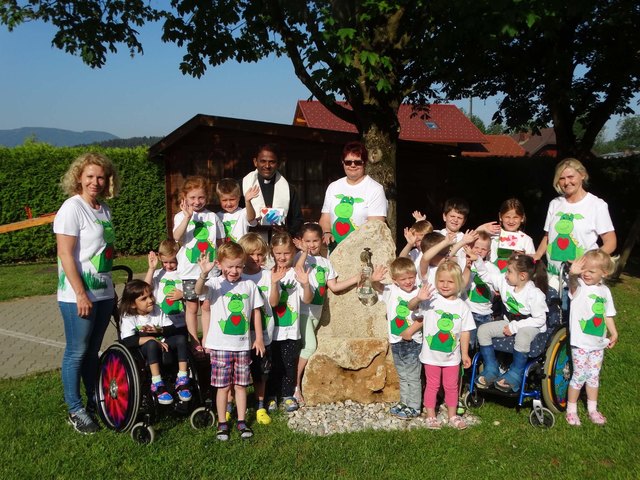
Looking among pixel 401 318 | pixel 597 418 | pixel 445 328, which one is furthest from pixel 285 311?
pixel 597 418

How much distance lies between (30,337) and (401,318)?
5146mm

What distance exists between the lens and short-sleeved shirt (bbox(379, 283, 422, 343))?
472cm

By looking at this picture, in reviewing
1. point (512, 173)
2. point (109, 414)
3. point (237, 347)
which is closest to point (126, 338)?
point (109, 414)

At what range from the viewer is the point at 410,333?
466 centimetres

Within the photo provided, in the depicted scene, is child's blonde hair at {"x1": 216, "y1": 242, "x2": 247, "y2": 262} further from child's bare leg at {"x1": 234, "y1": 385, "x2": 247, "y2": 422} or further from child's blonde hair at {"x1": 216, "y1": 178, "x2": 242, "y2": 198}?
child's bare leg at {"x1": 234, "y1": 385, "x2": 247, "y2": 422}

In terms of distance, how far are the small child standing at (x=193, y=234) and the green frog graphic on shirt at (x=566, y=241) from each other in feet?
9.26

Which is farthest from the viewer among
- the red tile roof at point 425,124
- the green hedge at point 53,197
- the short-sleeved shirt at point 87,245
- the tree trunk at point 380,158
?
the red tile roof at point 425,124

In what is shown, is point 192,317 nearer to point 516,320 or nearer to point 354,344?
point 354,344

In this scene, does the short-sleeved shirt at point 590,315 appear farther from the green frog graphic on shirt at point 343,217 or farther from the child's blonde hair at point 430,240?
the green frog graphic on shirt at point 343,217

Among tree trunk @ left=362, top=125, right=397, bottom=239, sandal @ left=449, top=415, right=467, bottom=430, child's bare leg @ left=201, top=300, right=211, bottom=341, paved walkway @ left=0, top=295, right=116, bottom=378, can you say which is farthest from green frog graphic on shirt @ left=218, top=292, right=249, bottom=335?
tree trunk @ left=362, top=125, right=397, bottom=239

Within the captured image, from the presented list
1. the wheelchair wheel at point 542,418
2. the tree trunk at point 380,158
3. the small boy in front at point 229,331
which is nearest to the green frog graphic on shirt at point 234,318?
the small boy in front at point 229,331

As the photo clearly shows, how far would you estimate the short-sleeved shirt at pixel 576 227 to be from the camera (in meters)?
4.85

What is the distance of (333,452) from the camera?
165 inches

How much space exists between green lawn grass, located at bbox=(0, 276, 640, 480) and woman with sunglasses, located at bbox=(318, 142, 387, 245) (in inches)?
70.7
